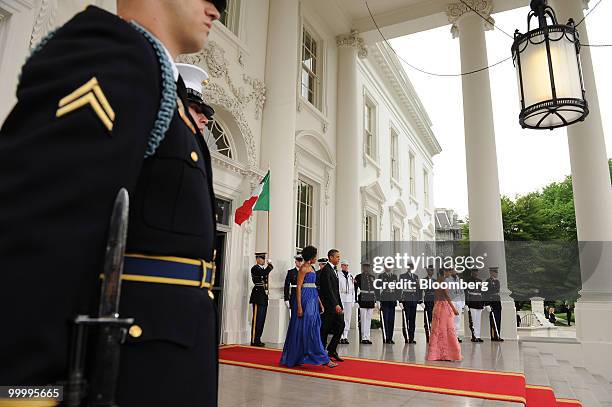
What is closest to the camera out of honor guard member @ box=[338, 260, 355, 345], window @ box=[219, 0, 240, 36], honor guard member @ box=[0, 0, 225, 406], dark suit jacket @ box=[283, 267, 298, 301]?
honor guard member @ box=[0, 0, 225, 406]

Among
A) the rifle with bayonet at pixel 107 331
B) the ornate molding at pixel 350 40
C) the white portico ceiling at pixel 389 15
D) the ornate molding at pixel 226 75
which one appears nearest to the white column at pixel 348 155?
the ornate molding at pixel 350 40

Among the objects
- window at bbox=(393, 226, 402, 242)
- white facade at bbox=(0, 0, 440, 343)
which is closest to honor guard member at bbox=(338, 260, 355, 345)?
white facade at bbox=(0, 0, 440, 343)

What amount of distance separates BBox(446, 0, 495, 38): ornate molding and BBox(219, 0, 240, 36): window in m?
6.59

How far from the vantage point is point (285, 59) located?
10.2m

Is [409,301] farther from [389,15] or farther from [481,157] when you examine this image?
[389,15]

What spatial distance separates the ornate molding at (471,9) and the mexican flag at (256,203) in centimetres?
795

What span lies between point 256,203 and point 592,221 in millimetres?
7539

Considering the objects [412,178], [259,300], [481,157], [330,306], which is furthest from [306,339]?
[412,178]

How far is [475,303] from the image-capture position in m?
10.6

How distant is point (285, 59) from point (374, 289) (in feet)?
20.8

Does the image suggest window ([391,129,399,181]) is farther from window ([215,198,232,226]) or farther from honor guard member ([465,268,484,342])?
window ([215,198,232,226])

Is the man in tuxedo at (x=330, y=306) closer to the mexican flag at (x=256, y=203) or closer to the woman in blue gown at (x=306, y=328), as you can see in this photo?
the woman in blue gown at (x=306, y=328)

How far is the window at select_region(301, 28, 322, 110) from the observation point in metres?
12.4

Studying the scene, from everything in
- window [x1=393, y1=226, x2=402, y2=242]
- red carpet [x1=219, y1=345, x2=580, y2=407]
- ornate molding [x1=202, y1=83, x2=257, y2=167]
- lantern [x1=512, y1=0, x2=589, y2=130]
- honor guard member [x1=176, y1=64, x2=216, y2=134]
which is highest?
ornate molding [x1=202, y1=83, x2=257, y2=167]
